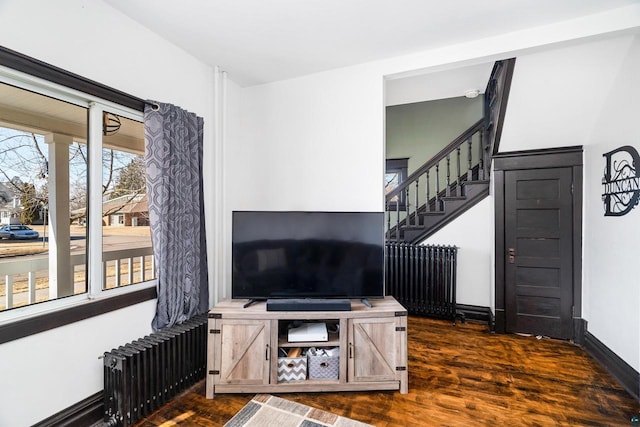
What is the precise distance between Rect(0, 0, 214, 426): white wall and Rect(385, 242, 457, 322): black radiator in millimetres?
2909

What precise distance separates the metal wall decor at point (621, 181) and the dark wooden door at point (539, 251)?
49cm

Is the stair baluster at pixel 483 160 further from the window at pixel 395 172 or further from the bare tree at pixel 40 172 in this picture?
the bare tree at pixel 40 172

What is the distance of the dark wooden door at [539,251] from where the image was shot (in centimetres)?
325

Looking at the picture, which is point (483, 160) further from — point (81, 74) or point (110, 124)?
point (81, 74)

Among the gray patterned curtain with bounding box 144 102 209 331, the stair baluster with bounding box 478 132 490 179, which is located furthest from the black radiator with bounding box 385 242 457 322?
the gray patterned curtain with bounding box 144 102 209 331

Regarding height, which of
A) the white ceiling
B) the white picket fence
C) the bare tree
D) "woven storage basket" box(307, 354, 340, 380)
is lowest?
"woven storage basket" box(307, 354, 340, 380)

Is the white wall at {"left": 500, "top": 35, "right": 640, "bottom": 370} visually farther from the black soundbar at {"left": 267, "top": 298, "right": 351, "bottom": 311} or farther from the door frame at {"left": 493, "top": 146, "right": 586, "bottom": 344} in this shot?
the black soundbar at {"left": 267, "top": 298, "right": 351, "bottom": 311}

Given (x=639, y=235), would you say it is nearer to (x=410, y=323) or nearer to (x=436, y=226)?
(x=436, y=226)

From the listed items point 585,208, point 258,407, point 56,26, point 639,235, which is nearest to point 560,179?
point 585,208

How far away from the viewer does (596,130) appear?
2.94 meters

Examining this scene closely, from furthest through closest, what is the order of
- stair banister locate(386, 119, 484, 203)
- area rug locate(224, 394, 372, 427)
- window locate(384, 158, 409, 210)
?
1. window locate(384, 158, 409, 210)
2. stair banister locate(386, 119, 484, 203)
3. area rug locate(224, 394, 372, 427)

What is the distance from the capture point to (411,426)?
1921mm

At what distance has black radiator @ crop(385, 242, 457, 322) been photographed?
151 inches

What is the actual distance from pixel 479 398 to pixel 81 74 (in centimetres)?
349
